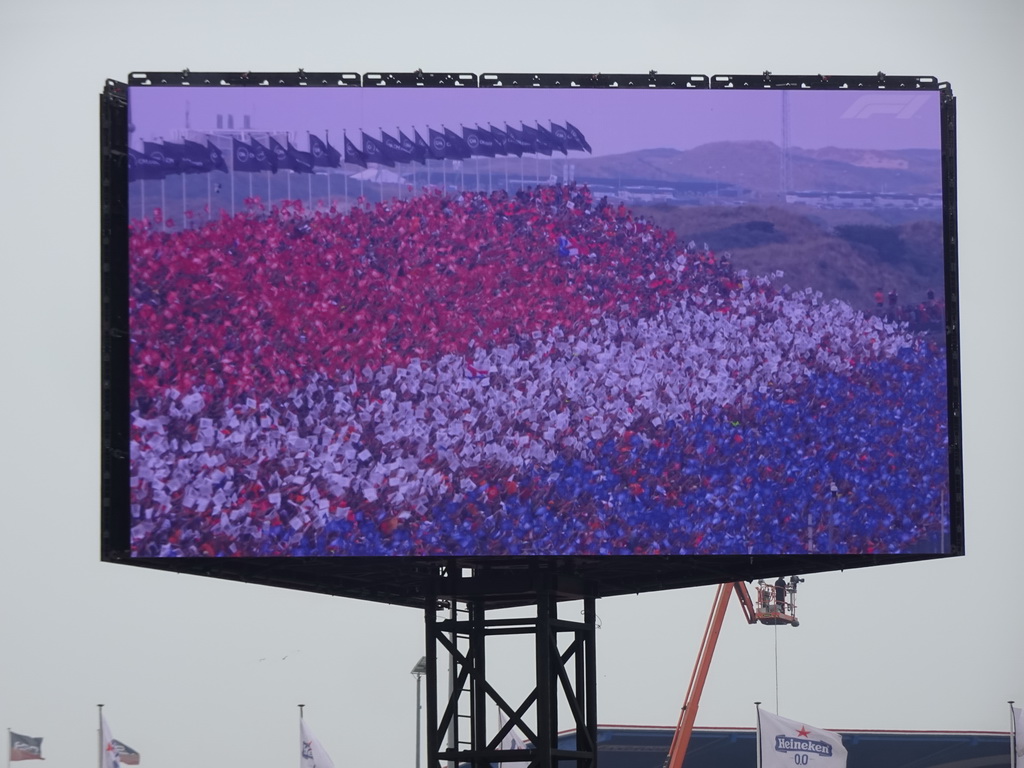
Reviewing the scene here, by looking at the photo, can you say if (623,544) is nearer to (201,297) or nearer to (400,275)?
(400,275)

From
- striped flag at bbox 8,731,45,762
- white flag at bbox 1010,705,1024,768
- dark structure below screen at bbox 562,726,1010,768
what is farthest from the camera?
dark structure below screen at bbox 562,726,1010,768

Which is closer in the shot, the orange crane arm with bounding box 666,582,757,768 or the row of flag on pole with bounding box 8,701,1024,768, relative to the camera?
the row of flag on pole with bounding box 8,701,1024,768

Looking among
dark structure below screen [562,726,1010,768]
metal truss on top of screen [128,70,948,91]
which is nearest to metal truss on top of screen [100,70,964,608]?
metal truss on top of screen [128,70,948,91]

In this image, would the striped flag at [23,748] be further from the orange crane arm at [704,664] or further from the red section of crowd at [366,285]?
the red section of crowd at [366,285]

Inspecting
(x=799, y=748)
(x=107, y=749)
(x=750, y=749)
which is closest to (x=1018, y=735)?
(x=799, y=748)

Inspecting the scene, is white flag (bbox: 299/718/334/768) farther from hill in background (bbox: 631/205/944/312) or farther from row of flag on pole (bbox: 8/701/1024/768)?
hill in background (bbox: 631/205/944/312)

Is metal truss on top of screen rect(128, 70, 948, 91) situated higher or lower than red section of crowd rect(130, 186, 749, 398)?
higher
